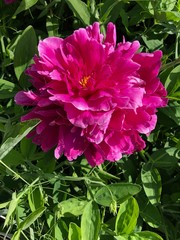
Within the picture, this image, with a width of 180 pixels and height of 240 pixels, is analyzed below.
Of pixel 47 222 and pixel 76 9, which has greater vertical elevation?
pixel 76 9

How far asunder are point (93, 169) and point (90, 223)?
0.40 ft

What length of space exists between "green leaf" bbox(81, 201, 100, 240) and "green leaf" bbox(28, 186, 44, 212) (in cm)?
7

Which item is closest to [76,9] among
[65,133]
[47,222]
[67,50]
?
[67,50]

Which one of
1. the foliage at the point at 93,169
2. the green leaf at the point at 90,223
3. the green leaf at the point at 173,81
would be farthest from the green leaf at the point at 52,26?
the green leaf at the point at 90,223

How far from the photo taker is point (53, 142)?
787mm

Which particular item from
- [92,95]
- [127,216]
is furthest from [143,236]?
[92,95]

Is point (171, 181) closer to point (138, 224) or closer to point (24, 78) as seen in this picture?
point (138, 224)

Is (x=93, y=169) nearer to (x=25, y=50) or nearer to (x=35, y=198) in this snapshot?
(x=35, y=198)

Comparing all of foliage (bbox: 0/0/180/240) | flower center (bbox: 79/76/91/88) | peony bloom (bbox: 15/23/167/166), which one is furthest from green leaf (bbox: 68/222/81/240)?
flower center (bbox: 79/76/91/88)

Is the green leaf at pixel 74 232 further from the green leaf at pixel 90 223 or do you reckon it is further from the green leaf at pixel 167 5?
the green leaf at pixel 167 5

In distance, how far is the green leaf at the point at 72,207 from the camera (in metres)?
0.87

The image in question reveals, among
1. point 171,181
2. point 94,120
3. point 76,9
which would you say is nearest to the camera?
point 94,120

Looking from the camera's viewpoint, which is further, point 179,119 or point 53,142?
point 179,119

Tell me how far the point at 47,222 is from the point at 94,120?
0.27 m
